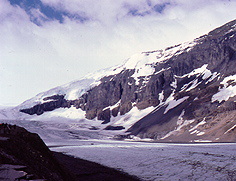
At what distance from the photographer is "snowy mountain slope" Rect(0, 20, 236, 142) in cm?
8054

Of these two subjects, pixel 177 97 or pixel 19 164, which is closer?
pixel 19 164

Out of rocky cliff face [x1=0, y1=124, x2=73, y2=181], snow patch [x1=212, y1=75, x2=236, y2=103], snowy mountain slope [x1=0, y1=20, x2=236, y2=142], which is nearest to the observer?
rocky cliff face [x1=0, y1=124, x2=73, y2=181]

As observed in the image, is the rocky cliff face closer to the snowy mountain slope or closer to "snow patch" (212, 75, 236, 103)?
the snowy mountain slope

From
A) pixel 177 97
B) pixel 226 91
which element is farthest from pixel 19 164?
pixel 177 97

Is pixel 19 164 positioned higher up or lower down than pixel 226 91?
lower down

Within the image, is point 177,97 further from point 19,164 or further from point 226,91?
point 19,164

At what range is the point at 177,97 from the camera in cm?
11981

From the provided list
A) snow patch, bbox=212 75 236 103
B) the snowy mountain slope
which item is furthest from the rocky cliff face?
snow patch, bbox=212 75 236 103

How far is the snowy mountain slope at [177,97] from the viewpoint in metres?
80.5

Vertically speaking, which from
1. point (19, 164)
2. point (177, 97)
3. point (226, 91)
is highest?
point (177, 97)

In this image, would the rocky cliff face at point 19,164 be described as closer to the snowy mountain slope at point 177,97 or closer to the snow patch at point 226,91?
the snowy mountain slope at point 177,97

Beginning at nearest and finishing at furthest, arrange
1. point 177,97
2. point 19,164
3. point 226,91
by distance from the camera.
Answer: point 19,164, point 226,91, point 177,97

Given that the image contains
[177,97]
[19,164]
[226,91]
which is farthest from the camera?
[177,97]

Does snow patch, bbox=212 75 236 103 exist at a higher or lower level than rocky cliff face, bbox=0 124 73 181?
higher
